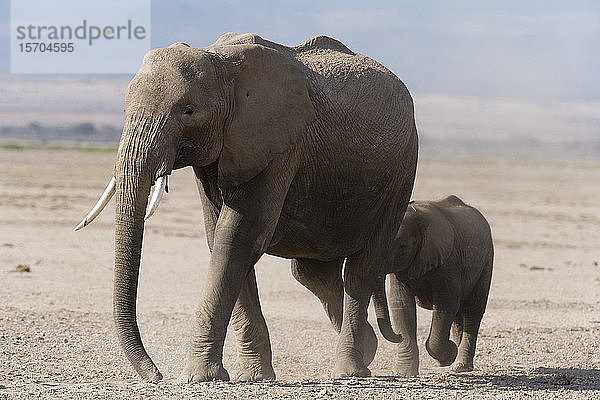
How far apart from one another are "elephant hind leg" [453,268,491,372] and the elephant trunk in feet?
13.1

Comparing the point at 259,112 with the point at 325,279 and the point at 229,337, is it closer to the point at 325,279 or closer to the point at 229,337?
the point at 325,279

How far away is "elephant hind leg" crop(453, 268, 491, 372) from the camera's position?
9.89 m

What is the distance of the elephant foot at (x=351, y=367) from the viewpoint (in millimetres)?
8258

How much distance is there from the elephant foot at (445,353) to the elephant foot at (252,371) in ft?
6.88

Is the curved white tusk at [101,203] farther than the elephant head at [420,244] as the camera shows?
No

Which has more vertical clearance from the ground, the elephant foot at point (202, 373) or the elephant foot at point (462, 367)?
the elephant foot at point (202, 373)

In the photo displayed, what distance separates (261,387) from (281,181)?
Answer: 1371mm

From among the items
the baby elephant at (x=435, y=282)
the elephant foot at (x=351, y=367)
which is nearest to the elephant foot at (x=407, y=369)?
the baby elephant at (x=435, y=282)

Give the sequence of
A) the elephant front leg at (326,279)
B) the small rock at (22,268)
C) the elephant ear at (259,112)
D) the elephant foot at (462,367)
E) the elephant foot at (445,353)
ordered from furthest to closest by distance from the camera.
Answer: the small rock at (22,268), the elephant foot at (462,367), the elephant foot at (445,353), the elephant front leg at (326,279), the elephant ear at (259,112)

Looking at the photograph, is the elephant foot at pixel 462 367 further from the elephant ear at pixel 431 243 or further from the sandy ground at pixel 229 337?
the elephant ear at pixel 431 243

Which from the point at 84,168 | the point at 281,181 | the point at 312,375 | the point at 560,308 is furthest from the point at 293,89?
the point at 84,168

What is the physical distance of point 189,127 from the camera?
6.68 metres

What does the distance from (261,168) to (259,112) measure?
0.37 meters

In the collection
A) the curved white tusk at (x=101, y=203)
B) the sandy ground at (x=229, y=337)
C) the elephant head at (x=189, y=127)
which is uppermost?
the elephant head at (x=189, y=127)
